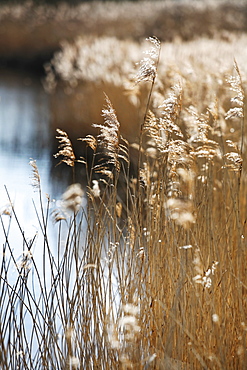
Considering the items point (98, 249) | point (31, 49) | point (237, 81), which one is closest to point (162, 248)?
point (98, 249)

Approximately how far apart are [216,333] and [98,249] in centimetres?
40

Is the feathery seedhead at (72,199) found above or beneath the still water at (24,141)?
beneath

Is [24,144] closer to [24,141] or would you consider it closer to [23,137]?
[24,141]

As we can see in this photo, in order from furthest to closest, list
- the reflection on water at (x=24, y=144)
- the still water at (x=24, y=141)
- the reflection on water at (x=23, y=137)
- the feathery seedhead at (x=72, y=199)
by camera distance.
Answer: the reflection on water at (x=23, y=137)
the still water at (x=24, y=141)
the reflection on water at (x=24, y=144)
the feathery seedhead at (x=72, y=199)

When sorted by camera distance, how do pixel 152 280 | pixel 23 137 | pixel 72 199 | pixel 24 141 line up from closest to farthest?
pixel 72 199
pixel 152 280
pixel 24 141
pixel 23 137

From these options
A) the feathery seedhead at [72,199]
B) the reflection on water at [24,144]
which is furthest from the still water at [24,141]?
the feathery seedhead at [72,199]

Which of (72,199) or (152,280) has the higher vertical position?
(72,199)

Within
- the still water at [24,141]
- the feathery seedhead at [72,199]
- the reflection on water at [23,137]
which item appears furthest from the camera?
the reflection on water at [23,137]

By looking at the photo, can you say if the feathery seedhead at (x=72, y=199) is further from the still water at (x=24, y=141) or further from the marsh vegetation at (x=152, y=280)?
the still water at (x=24, y=141)

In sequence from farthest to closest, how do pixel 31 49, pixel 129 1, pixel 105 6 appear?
pixel 129 1
pixel 105 6
pixel 31 49

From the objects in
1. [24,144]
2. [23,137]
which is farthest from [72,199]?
[23,137]

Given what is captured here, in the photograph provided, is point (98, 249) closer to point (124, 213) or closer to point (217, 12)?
point (124, 213)

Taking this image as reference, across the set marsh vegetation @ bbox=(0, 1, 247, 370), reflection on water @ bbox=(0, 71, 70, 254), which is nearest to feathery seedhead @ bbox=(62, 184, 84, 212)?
marsh vegetation @ bbox=(0, 1, 247, 370)

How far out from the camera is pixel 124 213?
3.50m
